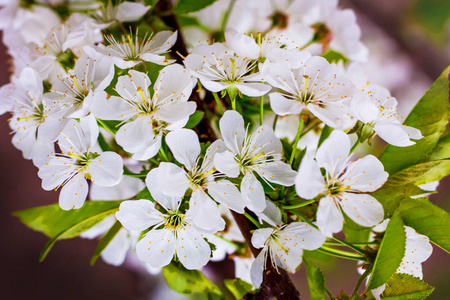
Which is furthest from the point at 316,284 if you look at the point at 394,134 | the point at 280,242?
the point at 394,134

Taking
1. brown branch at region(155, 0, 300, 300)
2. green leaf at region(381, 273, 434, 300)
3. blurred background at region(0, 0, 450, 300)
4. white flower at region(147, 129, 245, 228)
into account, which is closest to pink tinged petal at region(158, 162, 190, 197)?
white flower at region(147, 129, 245, 228)

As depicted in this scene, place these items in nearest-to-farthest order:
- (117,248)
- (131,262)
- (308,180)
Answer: (308,180), (117,248), (131,262)

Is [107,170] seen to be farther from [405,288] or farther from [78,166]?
[405,288]

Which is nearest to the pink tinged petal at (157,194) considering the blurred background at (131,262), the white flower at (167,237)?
the white flower at (167,237)

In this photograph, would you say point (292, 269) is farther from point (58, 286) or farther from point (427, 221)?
point (58, 286)

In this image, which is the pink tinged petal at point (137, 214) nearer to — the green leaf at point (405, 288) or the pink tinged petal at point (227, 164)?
the pink tinged petal at point (227, 164)

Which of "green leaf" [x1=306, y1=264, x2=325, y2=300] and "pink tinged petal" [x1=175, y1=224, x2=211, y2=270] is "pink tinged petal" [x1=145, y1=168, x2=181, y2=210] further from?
"green leaf" [x1=306, y1=264, x2=325, y2=300]

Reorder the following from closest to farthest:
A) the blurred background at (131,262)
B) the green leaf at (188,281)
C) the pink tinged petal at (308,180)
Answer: the pink tinged petal at (308,180) → the green leaf at (188,281) → the blurred background at (131,262)
